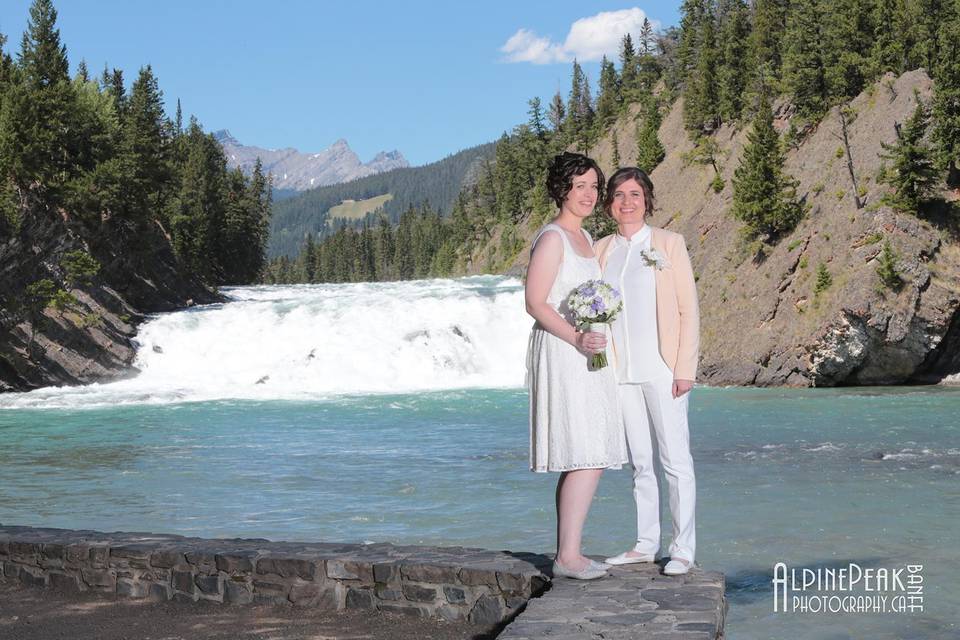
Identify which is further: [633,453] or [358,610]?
[358,610]

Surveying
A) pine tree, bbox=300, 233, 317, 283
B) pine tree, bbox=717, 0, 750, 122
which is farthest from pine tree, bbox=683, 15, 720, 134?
pine tree, bbox=300, 233, 317, 283

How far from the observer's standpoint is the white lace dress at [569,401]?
6000mm

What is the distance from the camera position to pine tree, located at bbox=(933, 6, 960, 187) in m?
33.0

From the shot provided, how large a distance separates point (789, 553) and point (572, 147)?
278ft

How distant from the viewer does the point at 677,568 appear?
6.37 metres

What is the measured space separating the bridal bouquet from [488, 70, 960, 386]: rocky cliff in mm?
28123

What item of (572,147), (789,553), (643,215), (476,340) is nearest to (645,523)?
(643,215)

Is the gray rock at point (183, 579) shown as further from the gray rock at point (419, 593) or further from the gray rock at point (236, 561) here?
the gray rock at point (419, 593)

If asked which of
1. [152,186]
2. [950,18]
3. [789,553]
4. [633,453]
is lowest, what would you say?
[789,553]

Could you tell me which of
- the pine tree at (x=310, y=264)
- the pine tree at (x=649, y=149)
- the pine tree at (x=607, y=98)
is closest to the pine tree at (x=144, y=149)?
the pine tree at (x=649, y=149)

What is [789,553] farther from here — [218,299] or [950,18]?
[218,299]

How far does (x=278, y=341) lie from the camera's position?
3950cm

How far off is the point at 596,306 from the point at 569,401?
2.04 feet

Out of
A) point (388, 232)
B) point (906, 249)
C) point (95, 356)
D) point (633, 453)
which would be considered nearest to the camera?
point (633, 453)
